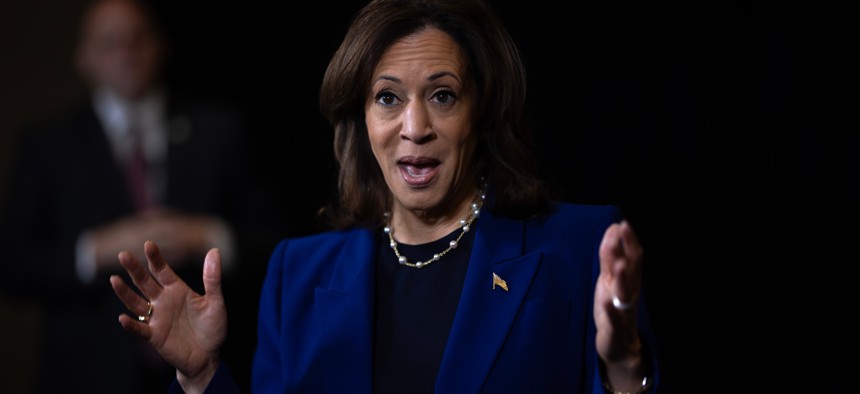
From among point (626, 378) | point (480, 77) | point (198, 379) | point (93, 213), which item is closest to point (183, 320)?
point (198, 379)

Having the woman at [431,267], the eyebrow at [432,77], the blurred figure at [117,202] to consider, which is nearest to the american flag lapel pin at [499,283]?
the woman at [431,267]

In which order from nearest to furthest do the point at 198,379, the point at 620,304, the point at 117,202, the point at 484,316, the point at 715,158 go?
1. the point at 620,304
2. the point at 484,316
3. the point at 198,379
4. the point at 715,158
5. the point at 117,202

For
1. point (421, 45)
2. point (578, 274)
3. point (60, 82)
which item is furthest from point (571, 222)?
point (60, 82)

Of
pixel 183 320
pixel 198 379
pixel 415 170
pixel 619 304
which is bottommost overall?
pixel 198 379

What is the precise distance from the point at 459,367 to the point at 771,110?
1435 millimetres

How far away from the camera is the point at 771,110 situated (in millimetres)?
2807

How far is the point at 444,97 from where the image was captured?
1.87 meters

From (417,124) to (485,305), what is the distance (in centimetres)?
32

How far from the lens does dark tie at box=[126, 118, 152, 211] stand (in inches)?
134

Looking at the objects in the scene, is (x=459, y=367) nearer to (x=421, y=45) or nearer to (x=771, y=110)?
(x=421, y=45)

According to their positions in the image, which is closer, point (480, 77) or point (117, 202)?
point (480, 77)

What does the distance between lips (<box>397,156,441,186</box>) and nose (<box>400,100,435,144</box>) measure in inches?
1.5

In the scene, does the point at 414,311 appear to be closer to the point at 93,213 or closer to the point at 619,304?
the point at 619,304

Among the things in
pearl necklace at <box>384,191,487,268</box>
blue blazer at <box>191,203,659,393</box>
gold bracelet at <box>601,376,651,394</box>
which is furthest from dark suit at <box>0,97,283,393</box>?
gold bracelet at <box>601,376,651,394</box>
